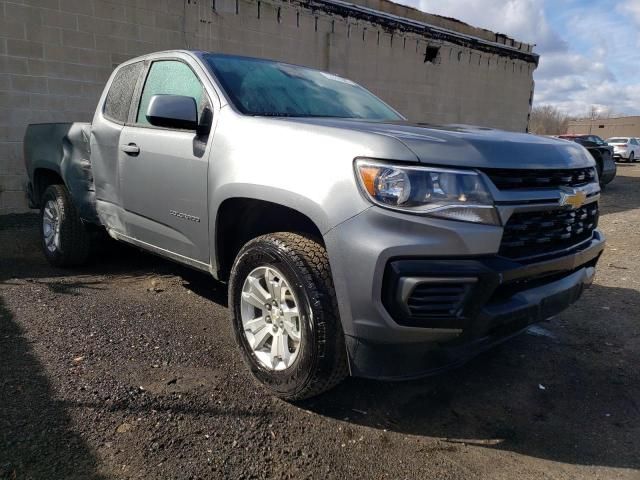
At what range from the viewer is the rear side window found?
166 inches

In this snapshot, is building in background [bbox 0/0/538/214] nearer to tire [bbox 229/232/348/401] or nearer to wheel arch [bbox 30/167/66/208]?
wheel arch [bbox 30/167/66/208]

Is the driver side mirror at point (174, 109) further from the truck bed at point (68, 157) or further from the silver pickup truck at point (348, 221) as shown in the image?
the truck bed at point (68, 157)

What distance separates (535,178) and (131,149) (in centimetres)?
278

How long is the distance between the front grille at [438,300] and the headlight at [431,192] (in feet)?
0.98

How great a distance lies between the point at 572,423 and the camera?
2768 mm

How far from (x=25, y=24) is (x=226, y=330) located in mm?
6608

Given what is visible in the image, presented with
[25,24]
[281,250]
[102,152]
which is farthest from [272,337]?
[25,24]

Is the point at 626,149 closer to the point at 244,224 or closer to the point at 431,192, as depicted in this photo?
the point at 244,224

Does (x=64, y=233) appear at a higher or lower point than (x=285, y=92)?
lower

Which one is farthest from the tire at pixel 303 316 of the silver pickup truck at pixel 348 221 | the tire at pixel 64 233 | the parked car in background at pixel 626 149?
the parked car in background at pixel 626 149

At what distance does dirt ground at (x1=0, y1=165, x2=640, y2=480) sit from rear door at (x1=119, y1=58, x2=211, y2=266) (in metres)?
0.66

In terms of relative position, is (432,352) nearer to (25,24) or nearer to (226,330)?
(226,330)

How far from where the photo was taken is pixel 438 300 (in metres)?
2.23

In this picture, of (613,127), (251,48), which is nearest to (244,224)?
(251,48)
